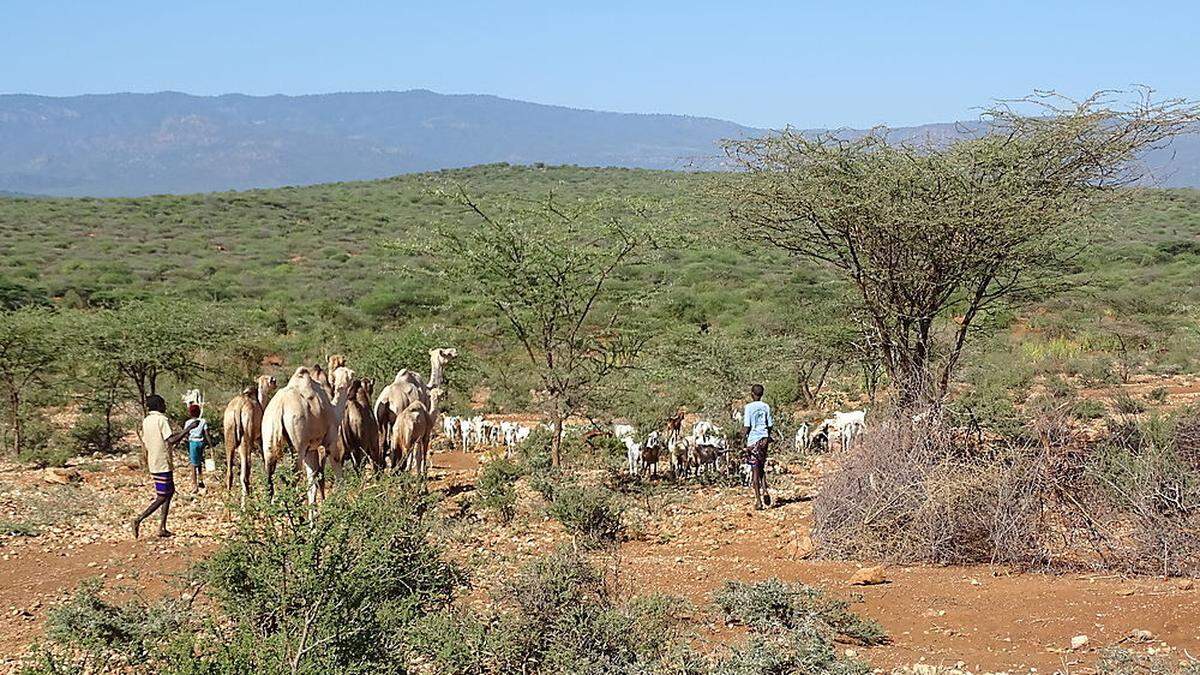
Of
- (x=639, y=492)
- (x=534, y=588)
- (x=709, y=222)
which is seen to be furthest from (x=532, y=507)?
(x=534, y=588)

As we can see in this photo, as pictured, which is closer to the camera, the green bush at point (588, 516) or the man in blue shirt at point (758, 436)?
the green bush at point (588, 516)

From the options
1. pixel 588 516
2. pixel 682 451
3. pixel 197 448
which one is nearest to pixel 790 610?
pixel 588 516

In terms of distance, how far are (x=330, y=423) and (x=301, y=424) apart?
0.50 m

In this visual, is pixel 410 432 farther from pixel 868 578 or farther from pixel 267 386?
pixel 868 578

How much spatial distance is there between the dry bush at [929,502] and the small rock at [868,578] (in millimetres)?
676

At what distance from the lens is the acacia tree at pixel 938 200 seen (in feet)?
37.4

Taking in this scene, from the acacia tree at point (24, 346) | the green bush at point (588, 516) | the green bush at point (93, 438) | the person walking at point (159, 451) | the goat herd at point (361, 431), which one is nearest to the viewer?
the person walking at point (159, 451)

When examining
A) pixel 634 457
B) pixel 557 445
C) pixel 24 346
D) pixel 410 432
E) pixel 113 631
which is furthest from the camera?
pixel 24 346

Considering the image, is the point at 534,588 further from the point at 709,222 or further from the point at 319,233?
the point at 319,233

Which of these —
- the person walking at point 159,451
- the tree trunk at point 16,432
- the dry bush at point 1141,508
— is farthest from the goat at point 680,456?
the tree trunk at point 16,432

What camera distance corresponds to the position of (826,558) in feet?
29.9

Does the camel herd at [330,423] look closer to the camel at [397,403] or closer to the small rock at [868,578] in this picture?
the camel at [397,403]

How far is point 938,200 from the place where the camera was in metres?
11.6

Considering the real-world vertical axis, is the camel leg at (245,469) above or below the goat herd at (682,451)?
above
